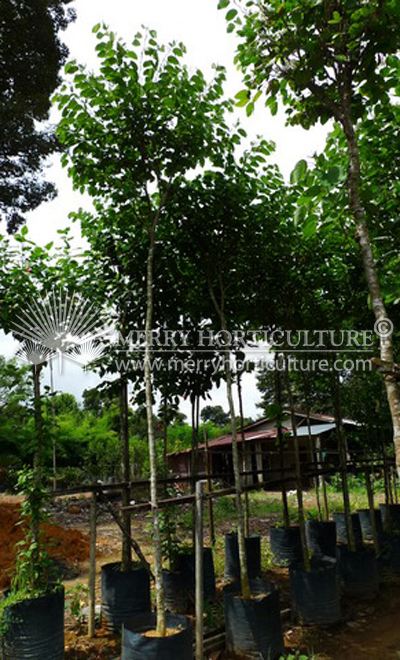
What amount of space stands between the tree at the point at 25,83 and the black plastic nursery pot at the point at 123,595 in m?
8.28

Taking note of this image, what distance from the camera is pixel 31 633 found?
12.9ft

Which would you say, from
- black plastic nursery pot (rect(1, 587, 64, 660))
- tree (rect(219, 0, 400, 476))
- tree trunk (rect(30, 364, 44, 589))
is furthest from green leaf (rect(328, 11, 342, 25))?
black plastic nursery pot (rect(1, 587, 64, 660))

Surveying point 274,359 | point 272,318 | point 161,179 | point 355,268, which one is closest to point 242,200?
point 161,179

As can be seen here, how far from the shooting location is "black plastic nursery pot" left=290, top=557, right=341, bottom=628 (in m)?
4.93

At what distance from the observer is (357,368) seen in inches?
323

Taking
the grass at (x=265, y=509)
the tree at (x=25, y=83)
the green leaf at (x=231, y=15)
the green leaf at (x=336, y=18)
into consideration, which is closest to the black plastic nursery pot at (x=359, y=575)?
the grass at (x=265, y=509)

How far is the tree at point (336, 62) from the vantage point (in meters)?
2.80

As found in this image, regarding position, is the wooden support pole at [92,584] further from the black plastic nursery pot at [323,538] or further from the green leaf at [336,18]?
the green leaf at [336,18]

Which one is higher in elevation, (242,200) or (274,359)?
(242,200)

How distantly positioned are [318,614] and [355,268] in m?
4.04

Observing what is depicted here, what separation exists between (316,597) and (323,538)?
9.72ft

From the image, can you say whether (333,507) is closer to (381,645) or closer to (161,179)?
(381,645)

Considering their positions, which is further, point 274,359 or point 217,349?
point 274,359

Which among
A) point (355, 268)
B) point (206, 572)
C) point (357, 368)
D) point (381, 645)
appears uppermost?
point (355, 268)
